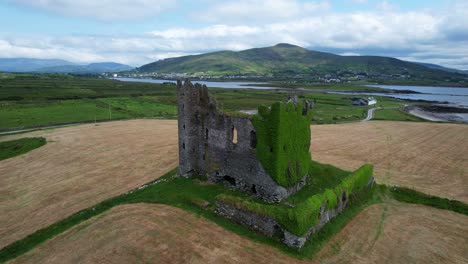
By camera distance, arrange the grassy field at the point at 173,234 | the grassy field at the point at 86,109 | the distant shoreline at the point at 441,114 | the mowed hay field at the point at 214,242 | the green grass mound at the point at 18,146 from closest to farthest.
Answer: the mowed hay field at the point at 214,242, the grassy field at the point at 173,234, the green grass mound at the point at 18,146, the grassy field at the point at 86,109, the distant shoreline at the point at 441,114

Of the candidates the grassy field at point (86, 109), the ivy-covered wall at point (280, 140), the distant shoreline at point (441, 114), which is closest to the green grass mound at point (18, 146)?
the grassy field at point (86, 109)

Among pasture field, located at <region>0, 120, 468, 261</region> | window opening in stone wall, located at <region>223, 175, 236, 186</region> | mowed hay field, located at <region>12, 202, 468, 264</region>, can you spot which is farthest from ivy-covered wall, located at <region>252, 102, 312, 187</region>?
pasture field, located at <region>0, 120, 468, 261</region>

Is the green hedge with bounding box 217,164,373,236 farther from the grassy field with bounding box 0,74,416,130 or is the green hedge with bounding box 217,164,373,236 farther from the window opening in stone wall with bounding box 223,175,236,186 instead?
the grassy field with bounding box 0,74,416,130

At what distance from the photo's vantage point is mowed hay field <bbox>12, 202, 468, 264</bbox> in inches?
780

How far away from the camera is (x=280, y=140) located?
81.8 feet

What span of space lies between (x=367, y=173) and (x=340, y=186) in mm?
5548

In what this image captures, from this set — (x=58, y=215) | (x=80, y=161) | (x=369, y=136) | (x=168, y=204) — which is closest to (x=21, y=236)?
(x=58, y=215)

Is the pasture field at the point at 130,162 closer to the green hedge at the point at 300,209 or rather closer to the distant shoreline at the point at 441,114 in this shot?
the green hedge at the point at 300,209

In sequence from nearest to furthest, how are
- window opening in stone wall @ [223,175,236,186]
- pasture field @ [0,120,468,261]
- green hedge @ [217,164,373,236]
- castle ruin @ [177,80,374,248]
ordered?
1. green hedge @ [217,164,373,236]
2. castle ruin @ [177,80,374,248]
3. window opening in stone wall @ [223,175,236,186]
4. pasture field @ [0,120,468,261]

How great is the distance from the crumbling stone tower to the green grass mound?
1242 inches

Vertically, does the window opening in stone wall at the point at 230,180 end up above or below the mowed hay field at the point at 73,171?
above

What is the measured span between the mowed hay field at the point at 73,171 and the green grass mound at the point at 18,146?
63.2 inches

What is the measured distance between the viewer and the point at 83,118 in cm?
7775

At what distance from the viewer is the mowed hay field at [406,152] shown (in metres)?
34.1
